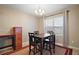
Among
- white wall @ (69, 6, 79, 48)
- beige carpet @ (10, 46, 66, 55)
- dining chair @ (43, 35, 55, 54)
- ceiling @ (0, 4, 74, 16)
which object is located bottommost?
beige carpet @ (10, 46, 66, 55)

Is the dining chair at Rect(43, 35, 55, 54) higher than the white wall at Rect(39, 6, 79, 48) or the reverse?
the reverse

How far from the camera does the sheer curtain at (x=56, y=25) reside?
5.41 ft

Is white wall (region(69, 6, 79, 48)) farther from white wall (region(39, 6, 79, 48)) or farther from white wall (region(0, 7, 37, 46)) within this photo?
white wall (region(0, 7, 37, 46))

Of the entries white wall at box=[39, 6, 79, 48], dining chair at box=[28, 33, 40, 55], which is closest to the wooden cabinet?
dining chair at box=[28, 33, 40, 55]

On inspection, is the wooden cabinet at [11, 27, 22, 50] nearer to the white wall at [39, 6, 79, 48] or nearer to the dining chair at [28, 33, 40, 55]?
the dining chair at [28, 33, 40, 55]

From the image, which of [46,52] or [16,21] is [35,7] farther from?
[46,52]

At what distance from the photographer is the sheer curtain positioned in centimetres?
165

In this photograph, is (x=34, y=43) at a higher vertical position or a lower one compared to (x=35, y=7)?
lower

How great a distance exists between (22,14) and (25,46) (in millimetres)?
559

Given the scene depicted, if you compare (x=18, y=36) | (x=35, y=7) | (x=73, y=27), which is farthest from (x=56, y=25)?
(x=18, y=36)

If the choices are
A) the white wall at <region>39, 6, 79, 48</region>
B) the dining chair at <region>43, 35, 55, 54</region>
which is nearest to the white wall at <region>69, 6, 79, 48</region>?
the white wall at <region>39, 6, 79, 48</region>

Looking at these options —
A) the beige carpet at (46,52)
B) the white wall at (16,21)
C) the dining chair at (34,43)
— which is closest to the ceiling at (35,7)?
the white wall at (16,21)

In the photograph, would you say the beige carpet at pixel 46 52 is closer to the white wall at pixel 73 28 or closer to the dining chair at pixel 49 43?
the dining chair at pixel 49 43

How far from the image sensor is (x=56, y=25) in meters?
1.68
